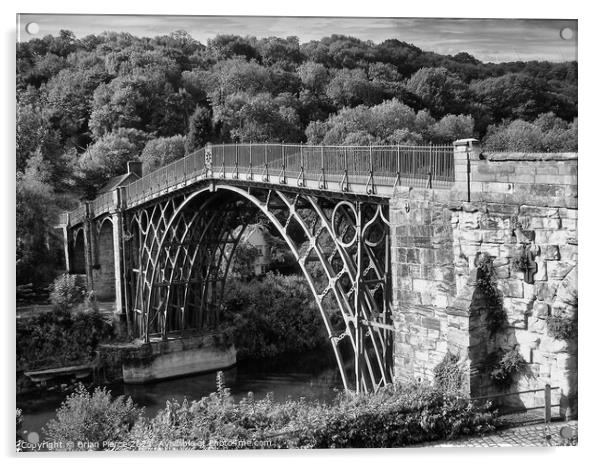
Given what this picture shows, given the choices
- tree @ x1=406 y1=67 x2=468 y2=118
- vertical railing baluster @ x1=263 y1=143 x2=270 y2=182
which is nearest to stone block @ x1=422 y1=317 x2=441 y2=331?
tree @ x1=406 y1=67 x2=468 y2=118

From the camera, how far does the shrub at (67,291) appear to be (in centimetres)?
2273

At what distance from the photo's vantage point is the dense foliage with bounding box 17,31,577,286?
14.5 meters

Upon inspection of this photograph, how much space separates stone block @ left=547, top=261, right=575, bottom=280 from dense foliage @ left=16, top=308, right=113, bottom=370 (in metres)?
12.3

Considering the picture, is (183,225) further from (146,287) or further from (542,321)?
(542,321)

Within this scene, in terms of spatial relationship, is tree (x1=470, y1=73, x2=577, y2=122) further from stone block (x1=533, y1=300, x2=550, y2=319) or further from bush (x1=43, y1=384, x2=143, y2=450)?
bush (x1=43, y1=384, x2=143, y2=450)

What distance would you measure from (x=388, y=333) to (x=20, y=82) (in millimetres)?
7299

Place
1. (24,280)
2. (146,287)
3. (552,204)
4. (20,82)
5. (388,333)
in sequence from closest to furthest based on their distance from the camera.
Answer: (552,204), (20,82), (388,333), (24,280), (146,287)

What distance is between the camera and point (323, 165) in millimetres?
16766

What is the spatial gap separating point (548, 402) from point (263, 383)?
1802 cm

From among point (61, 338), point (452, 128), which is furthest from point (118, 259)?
point (452, 128)

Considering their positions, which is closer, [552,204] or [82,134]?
[552,204]

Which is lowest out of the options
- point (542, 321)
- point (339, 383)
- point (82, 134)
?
point (339, 383)

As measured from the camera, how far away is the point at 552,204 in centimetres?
1177

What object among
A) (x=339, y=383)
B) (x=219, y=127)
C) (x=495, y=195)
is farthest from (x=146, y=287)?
(x=495, y=195)
